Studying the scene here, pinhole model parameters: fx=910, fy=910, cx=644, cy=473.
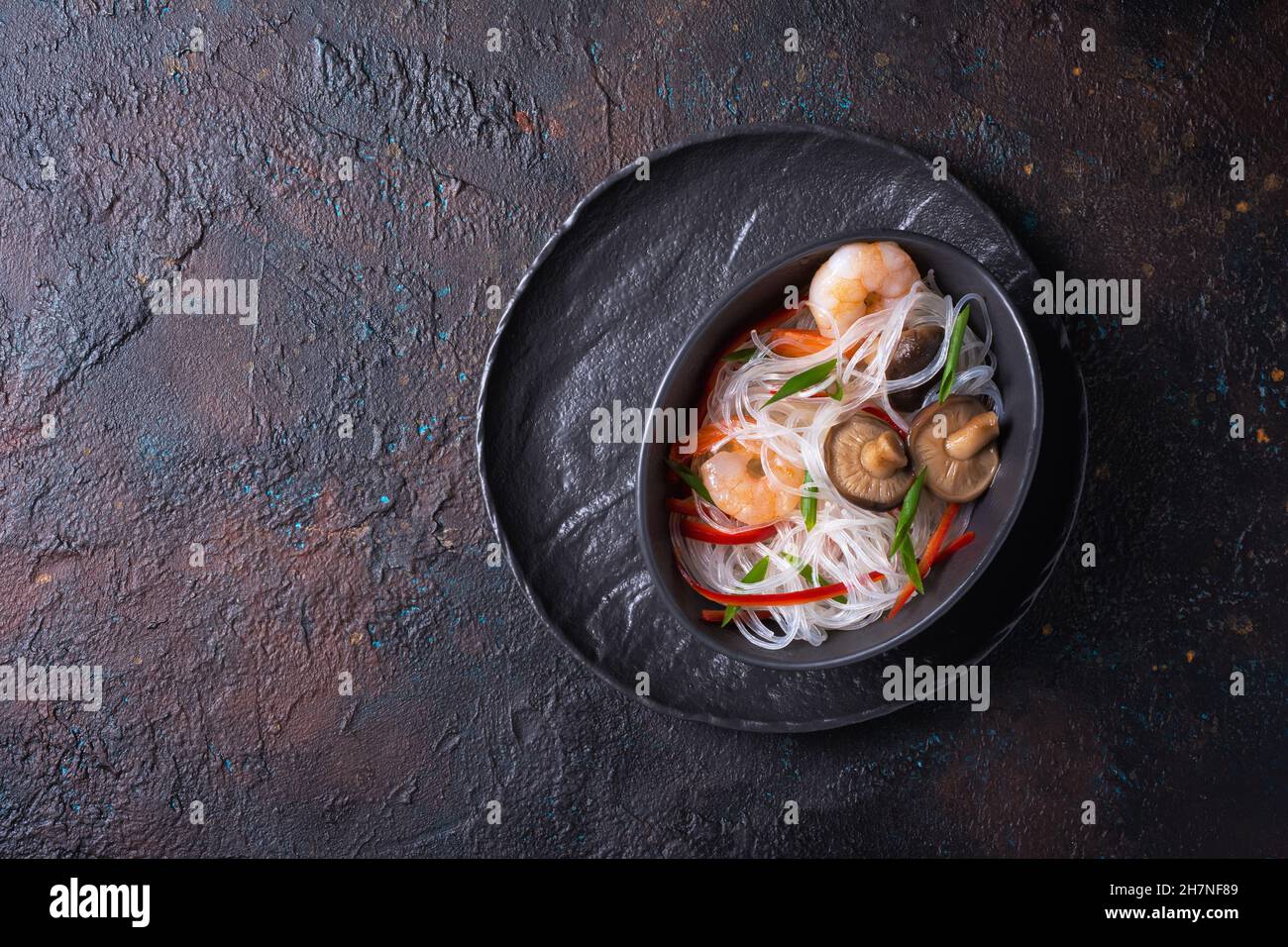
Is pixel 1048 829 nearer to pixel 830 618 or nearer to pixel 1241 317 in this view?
pixel 830 618

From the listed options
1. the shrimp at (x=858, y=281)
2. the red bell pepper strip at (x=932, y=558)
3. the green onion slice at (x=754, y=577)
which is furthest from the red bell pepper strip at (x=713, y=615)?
the shrimp at (x=858, y=281)

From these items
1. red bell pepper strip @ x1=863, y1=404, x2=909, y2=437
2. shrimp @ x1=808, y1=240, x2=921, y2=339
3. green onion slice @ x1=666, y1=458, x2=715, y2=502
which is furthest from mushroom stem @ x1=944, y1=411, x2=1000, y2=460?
green onion slice @ x1=666, y1=458, x2=715, y2=502

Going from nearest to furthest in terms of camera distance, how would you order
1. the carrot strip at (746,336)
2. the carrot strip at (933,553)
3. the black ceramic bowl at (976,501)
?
1. the black ceramic bowl at (976,501)
2. the carrot strip at (933,553)
3. the carrot strip at (746,336)

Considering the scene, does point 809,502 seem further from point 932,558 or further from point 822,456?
point 932,558

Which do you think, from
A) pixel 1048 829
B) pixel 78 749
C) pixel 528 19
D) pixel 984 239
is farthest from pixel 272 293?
pixel 1048 829

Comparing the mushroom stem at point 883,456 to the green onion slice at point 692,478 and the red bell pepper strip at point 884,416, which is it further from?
the green onion slice at point 692,478

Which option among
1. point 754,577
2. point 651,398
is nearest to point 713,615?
point 754,577
